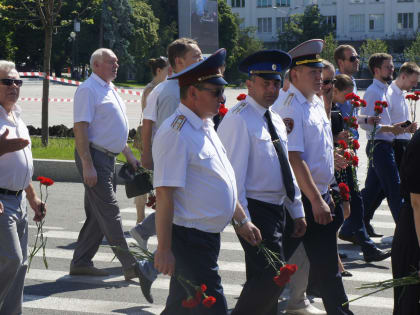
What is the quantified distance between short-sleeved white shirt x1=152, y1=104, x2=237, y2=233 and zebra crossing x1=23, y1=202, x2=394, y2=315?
2298 millimetres

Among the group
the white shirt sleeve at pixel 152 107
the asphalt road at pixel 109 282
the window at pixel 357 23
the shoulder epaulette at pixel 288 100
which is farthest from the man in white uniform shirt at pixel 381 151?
the window at pixel 357 23

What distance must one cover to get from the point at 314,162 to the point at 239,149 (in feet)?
2.93

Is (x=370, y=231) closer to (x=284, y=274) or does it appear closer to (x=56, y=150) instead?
(x=284, y=274)

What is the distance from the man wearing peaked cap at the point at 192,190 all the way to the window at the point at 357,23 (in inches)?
4493

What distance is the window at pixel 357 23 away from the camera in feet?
380

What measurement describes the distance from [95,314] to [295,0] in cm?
11949

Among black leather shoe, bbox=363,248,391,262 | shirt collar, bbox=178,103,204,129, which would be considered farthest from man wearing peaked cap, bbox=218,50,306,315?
black leather shoe, bbox=363,248,391,262

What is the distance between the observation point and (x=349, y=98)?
26.5 ft

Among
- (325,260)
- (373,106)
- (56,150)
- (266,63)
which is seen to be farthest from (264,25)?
(266,63)

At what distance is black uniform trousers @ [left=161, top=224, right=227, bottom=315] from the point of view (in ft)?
14.8

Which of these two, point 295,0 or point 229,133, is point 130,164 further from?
point 295,0

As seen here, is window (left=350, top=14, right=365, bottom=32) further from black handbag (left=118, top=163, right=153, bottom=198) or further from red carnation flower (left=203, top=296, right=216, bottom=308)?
red carnation flower (left=203, top=296, right=216, bottom=308)

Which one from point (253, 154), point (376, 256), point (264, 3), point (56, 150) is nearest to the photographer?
point (253, 154)

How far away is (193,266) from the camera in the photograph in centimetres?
452
